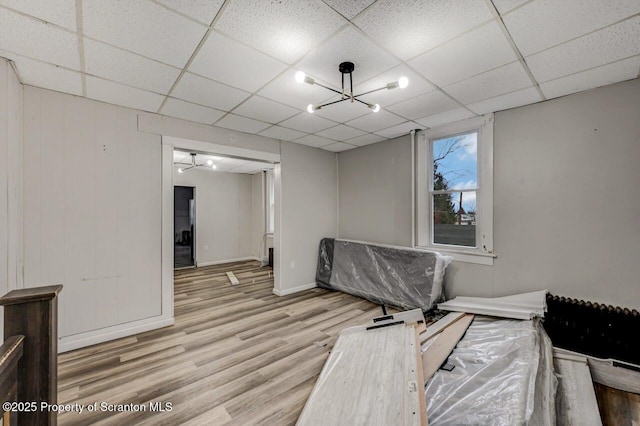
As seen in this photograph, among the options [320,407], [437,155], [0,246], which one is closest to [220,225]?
[0,246]

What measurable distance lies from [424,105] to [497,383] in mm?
2685

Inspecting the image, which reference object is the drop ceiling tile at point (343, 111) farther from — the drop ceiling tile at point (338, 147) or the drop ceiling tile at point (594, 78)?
the drop ceiling tile at point (594, 78)

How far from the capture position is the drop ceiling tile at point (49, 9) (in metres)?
1.48

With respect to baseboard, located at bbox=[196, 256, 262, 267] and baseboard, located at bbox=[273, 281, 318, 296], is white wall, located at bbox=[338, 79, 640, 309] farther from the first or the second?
baseboard, located at bbox=[196, 256, 262, 267]

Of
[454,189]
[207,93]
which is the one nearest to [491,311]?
[454,189]

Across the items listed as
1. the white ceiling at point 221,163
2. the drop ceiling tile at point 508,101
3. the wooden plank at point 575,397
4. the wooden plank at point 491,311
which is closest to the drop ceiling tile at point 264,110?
the white ceiling at point 221,163

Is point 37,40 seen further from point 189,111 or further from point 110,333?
point 110,333

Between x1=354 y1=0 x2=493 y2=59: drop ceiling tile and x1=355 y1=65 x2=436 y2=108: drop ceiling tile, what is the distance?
365 mm

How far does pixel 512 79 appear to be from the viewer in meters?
2.38

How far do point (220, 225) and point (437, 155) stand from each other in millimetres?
5725

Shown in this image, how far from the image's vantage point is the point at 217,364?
7.86ft

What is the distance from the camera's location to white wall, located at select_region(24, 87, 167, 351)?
2.54 metres

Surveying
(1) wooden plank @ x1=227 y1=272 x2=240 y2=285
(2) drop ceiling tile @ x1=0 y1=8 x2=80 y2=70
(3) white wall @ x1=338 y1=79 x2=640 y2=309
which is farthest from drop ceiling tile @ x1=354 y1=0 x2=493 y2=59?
(1) wooden plank @ x1=227 y1=272 x2=240 y2=285

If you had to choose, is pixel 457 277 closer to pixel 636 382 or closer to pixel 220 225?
pixel 636 382
